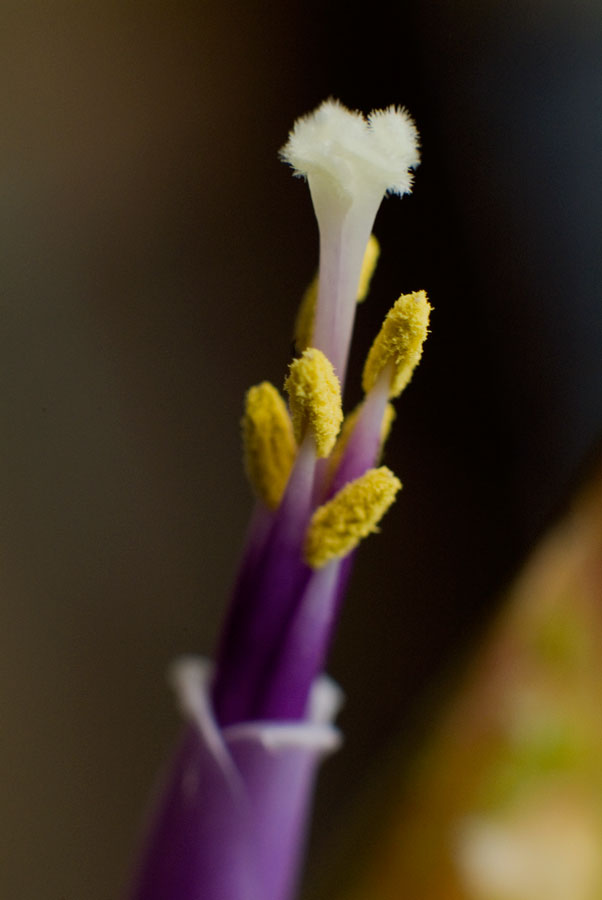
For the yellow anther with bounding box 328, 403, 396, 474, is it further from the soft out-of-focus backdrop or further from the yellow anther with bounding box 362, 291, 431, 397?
the soft out-of-focus backdrop

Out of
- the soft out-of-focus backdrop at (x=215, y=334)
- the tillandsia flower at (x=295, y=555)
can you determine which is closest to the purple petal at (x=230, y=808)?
the tillandsia flower at (x=295, y=555)

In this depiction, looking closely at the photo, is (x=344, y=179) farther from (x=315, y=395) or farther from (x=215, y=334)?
(x=215, y=334)

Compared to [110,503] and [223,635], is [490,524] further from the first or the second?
[223,635]

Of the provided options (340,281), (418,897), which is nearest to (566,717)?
(418,897)

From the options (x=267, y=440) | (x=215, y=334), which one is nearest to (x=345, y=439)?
(x=267, y=440)

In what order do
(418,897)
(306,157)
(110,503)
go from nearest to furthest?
1. (306,157)
2. (418,897)
3. (110,503)

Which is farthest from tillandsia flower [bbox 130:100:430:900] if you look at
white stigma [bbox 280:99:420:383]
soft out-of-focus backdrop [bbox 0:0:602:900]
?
soft out-of-focus backdrop [bbox 0:0:602:900]
